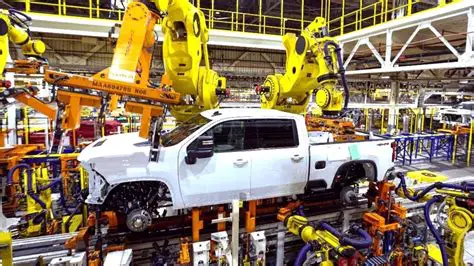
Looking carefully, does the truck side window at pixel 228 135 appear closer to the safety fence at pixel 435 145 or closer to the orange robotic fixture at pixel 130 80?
the orange robotic fixture at pixel 130 80

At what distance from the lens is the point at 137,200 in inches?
154

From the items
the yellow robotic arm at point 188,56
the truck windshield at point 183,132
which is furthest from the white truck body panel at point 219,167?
the yellow robotic arm at point 188,56

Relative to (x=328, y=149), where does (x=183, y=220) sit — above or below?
below

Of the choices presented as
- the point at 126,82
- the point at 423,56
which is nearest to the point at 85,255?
the point at 126,82

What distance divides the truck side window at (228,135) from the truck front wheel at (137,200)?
96 centimetres

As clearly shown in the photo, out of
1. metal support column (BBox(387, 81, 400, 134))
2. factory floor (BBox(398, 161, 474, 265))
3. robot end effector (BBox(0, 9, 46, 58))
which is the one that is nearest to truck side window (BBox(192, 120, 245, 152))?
robot end effector (BBox(0, 9, 46, 58))

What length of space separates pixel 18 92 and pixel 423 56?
14.1m

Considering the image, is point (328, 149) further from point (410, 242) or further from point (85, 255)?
point (85, 255)

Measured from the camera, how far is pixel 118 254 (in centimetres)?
352

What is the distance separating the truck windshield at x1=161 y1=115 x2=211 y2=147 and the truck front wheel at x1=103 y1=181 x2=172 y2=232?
603 millimetres

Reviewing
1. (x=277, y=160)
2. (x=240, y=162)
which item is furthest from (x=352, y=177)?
(x=240, y=162)

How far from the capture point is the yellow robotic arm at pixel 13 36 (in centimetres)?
506

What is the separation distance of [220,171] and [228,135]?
54 cm

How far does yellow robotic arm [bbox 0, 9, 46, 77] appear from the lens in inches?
199
